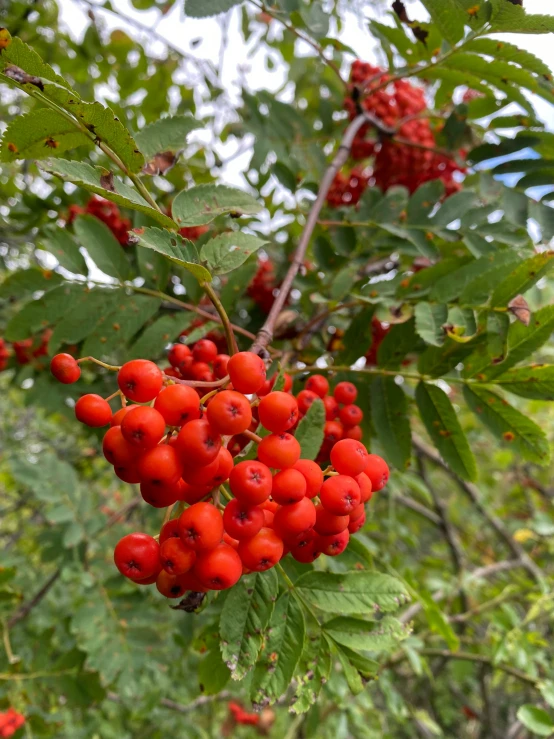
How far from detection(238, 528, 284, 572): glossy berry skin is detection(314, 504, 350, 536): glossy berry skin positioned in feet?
0.33

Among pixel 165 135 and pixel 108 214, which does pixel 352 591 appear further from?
pixel 108 214

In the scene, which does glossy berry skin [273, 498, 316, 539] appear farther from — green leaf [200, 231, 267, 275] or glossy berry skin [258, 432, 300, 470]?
green leaf [200, 231, 267, 275]

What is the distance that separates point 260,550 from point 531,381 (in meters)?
0.96

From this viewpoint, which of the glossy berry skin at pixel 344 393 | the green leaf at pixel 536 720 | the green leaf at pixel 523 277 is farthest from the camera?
the green leaf at pixel 536 720

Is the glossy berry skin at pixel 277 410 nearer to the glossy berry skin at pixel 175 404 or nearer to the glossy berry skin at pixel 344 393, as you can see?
the glossy berry skin at pixel 175 404

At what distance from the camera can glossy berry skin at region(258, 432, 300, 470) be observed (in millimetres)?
1001

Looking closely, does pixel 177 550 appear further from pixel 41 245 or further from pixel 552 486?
pixel 552 486

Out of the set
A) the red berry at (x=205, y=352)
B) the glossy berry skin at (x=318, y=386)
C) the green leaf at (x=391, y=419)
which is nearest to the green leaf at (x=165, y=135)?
the red berry at (x=205, y=352)

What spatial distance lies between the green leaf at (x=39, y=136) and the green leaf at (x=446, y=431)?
3.96 ft

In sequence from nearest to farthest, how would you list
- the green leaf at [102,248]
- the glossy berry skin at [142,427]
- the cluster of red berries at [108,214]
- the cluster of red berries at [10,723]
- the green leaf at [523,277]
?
1. the glossy berry skin at [142,427]
2. the green leaf at [523,277]
3. the green leaf at [102,248]
4. the cluster of red berries at [10,723]
5. the cluster of red berries at [108,214]

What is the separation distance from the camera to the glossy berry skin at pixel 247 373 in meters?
0.98

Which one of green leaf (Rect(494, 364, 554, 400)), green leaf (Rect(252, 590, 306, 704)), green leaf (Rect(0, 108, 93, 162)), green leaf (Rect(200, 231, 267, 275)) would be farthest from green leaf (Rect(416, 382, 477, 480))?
green leaf (Rect(0, 108, 93, 162))

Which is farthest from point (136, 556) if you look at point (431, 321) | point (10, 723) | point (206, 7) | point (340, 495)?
point (10, 723)

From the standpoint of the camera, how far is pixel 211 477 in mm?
983
